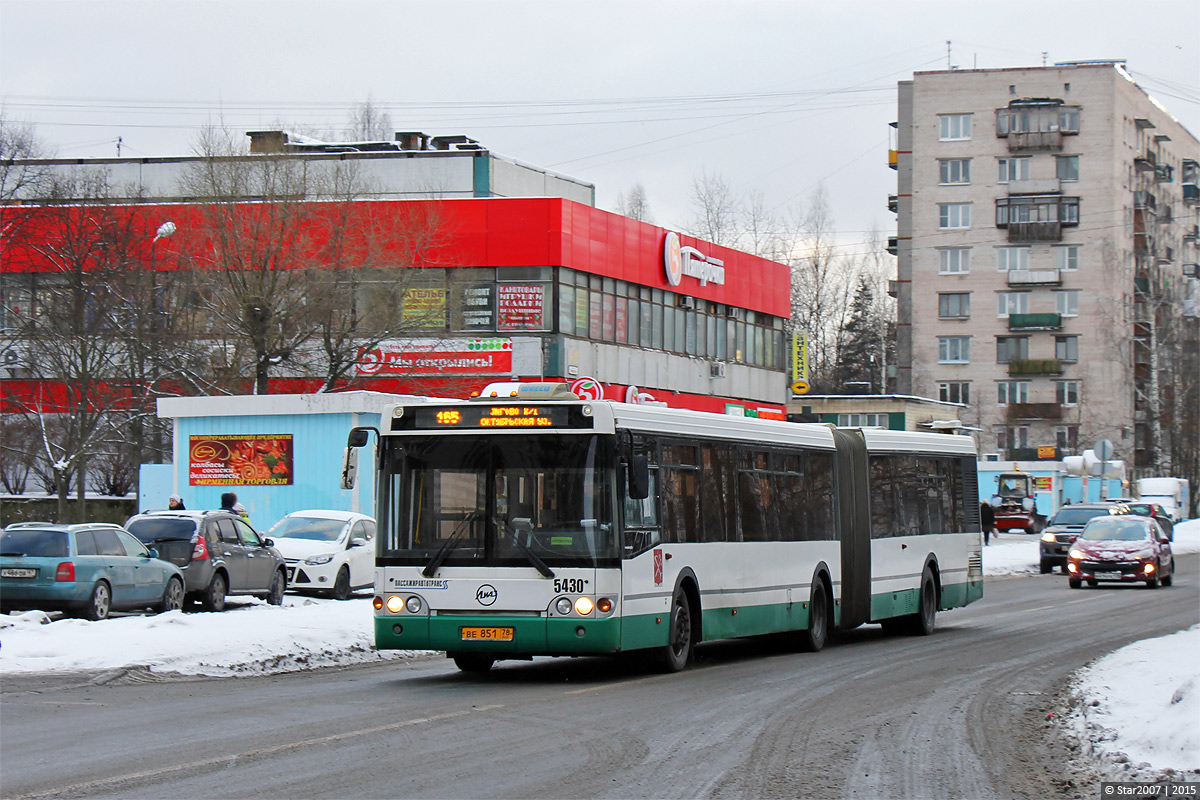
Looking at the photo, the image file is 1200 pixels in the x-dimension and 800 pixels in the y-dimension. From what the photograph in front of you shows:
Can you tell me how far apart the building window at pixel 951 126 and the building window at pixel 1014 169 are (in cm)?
327

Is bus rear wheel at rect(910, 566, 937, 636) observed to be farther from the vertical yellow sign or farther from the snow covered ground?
the vertical yellow sign

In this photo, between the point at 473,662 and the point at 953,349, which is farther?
the point at 953,349

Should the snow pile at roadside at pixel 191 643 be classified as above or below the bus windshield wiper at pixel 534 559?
below

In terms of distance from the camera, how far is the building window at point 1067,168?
330 feet

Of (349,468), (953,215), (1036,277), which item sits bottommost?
(349,468)

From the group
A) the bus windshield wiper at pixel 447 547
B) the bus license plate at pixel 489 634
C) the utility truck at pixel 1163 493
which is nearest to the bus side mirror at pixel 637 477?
the bus windshield wiper at pixel 447 547

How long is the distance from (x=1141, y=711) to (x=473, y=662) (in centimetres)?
689

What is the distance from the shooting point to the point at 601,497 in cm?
1462

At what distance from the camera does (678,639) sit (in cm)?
1603

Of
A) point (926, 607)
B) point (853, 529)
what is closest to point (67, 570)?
point (853, 529)

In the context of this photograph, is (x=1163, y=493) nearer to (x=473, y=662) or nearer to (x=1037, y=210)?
(x=1037, y=210)

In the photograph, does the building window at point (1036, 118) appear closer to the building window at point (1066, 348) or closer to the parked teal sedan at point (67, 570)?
the building window at point (1066, 348)

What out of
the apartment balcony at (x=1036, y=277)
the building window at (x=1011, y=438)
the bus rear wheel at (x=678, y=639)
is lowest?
the bus rear wheel at (x=678, y=639)

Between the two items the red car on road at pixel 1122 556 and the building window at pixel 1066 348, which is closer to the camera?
the red car on road at pixel 1122 556
